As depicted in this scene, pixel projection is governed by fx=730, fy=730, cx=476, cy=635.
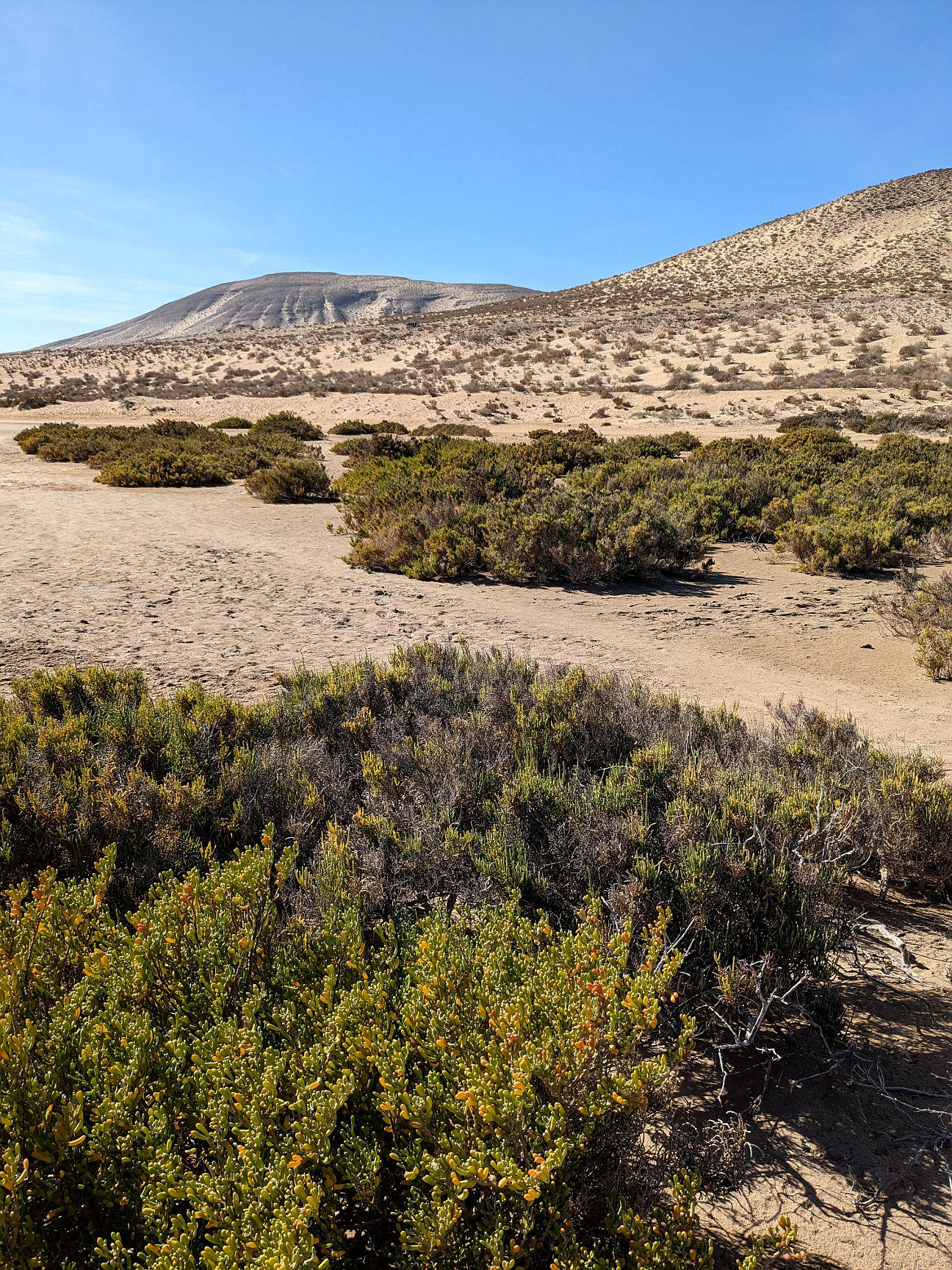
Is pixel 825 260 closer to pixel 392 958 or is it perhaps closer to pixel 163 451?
pixel 163 451

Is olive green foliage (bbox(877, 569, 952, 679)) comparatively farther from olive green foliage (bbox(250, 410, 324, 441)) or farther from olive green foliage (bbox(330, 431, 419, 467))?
olive green foliage (bbox(250, 410, 324, 441))

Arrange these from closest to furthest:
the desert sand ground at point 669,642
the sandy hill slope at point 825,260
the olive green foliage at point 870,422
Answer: the desert sand ground at point 669,642, the olive green foliage at point 870,422, the sandy hill slope at point 825,260

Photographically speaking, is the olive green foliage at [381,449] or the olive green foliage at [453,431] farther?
the olive green foliage at [453,431]

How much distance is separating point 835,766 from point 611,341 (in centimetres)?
3602

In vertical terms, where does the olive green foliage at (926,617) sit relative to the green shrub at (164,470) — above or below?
below

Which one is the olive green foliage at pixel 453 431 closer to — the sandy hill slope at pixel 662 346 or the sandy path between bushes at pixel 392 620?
the sandy hill slope at pixel 662 346

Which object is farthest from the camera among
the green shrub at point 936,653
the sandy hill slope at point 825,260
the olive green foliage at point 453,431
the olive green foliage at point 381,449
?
the sandy hill slope at point 825,260

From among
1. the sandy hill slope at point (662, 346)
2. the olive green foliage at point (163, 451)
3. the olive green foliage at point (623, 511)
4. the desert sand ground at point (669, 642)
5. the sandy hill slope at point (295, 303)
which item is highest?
the sandy hill slope at point (295, 303)

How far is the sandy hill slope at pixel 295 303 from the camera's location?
134 m

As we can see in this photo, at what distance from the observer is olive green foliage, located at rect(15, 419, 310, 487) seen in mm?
13734

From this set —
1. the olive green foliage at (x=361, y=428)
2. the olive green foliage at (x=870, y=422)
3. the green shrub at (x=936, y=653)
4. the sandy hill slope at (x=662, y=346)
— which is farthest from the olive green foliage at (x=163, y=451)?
the olive green foliage at (x=870, y=422)

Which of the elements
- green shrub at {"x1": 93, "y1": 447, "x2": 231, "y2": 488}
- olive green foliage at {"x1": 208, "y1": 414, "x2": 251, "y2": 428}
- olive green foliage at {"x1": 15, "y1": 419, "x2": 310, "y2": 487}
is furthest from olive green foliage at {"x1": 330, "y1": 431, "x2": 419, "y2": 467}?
olive green foliage at {"x1": 208, "y1": 414, "x2": 251, "y2": 428}

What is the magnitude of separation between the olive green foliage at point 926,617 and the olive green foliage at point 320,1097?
4578 millimetres

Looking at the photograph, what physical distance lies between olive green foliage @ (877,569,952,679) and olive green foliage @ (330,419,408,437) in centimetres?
1634
